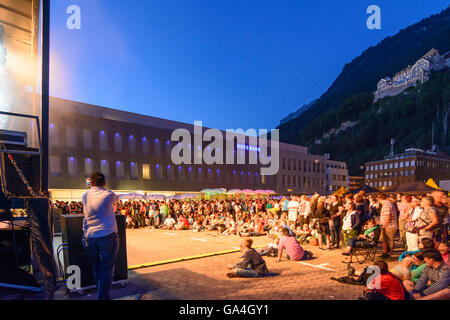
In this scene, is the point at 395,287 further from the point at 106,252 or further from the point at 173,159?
the point at 173,159

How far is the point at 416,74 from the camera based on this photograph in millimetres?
135750

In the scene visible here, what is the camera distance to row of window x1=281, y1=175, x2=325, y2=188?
57406 millimetres

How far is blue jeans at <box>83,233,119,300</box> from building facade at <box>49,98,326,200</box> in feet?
100.0

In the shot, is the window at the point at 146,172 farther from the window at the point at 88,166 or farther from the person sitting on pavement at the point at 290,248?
the person sitting on pavement at the point at 290,248

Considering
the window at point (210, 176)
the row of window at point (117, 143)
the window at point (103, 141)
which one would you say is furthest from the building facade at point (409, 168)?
the window at point (103, 141)

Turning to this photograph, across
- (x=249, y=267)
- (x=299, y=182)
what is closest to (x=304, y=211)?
(x=249, y=267)

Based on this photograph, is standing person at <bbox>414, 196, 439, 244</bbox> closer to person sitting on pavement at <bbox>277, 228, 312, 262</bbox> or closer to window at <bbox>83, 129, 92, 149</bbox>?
person sitting on pavement at <bbox>277, 228, 312, 262</bbox>

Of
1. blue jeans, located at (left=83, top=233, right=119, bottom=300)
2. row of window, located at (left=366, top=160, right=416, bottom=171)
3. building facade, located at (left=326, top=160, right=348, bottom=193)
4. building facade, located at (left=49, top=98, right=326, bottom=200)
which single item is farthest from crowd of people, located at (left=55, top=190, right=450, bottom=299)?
row of window, located at (left=366, top=160, right=416, bottom=171)

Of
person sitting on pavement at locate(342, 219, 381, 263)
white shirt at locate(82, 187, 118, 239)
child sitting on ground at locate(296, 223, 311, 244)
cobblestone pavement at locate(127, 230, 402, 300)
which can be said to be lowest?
child sitting on ground at locate(296, 223, 311, 244)

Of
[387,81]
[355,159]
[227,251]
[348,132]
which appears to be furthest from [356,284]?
[387,81]

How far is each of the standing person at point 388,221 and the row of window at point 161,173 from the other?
104 feet

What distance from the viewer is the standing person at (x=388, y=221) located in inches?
316
